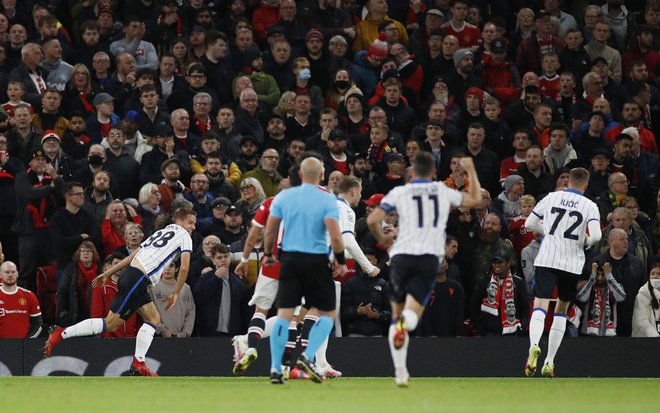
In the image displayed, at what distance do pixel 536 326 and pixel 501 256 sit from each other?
239 cm

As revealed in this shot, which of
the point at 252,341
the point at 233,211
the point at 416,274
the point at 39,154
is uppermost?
the point at 39,154

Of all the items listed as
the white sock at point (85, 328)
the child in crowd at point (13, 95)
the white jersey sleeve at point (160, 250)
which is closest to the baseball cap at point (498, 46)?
the child in crowd at point (13, 95)

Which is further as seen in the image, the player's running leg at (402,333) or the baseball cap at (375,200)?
the baseball cap at (375,200)

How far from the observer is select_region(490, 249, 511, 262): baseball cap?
1722 cm

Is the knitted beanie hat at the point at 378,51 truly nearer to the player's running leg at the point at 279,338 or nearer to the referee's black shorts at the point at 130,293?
the referee's black shorts at the point at 130,293

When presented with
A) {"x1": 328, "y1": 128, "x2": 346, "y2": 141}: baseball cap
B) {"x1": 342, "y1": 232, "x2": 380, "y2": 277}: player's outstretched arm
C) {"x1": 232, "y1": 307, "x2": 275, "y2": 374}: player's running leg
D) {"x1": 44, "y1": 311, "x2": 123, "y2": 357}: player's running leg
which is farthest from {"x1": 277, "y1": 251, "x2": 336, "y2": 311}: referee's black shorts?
{"x1": 328, "y1": 128, "x2": 346, "y2": 141}: baseball cap

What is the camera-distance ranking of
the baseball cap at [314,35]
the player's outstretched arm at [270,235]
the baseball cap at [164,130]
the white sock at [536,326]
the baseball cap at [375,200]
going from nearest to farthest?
the player's outstretched arm at [270,235], the white sock at [536,326], the baseball cap at [375,200], the baseball cap at [164,130], the baseball cap at [314,35]

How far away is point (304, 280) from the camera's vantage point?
12.9 meters

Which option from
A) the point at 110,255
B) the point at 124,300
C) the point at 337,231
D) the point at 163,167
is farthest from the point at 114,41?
the point at 337,231

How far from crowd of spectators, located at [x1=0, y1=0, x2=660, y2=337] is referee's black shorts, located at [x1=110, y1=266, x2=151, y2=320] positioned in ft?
4.24

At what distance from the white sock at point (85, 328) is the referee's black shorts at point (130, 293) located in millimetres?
324

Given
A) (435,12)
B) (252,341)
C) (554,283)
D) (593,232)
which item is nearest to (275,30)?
(435,12)

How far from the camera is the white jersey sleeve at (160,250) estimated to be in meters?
15.4

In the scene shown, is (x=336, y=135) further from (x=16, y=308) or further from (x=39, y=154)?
(x=16, y=308)
